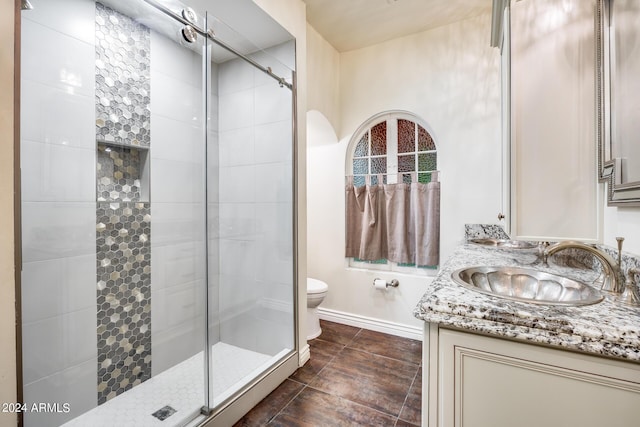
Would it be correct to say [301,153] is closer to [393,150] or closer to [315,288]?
[393,150]

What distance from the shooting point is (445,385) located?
84 cm

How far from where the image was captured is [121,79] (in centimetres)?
186

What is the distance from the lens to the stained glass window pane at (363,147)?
2934mm

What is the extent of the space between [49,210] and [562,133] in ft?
7.77

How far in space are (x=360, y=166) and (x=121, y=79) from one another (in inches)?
80.5

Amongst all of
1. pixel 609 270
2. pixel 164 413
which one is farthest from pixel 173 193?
pixel 609 270

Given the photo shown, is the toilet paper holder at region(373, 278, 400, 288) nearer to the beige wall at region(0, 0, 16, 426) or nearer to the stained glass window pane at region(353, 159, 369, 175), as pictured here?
the stained glass window pane at region(353, 159, 369, 175)

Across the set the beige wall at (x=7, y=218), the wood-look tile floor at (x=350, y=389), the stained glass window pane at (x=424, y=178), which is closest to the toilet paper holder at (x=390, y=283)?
the wood-look tile floor at (x=350, y=389)

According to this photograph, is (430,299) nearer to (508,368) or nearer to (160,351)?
(508,368)

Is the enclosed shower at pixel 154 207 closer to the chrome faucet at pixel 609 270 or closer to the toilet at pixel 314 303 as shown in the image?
the toilet at pixel 314 303

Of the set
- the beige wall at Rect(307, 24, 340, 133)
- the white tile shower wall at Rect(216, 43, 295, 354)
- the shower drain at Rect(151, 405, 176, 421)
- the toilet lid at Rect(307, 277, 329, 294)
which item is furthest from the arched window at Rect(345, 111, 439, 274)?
the shower drain at Rect(151, 405, 176, 421)

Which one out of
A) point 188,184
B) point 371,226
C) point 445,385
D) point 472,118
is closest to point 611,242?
point 445,385

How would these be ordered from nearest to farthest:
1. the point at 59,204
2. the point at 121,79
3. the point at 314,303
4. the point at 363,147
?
the point at 59,204
the point at 121,79
the point at 314,303
the point at 363,147

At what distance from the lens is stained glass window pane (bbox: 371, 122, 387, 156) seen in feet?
9.36
